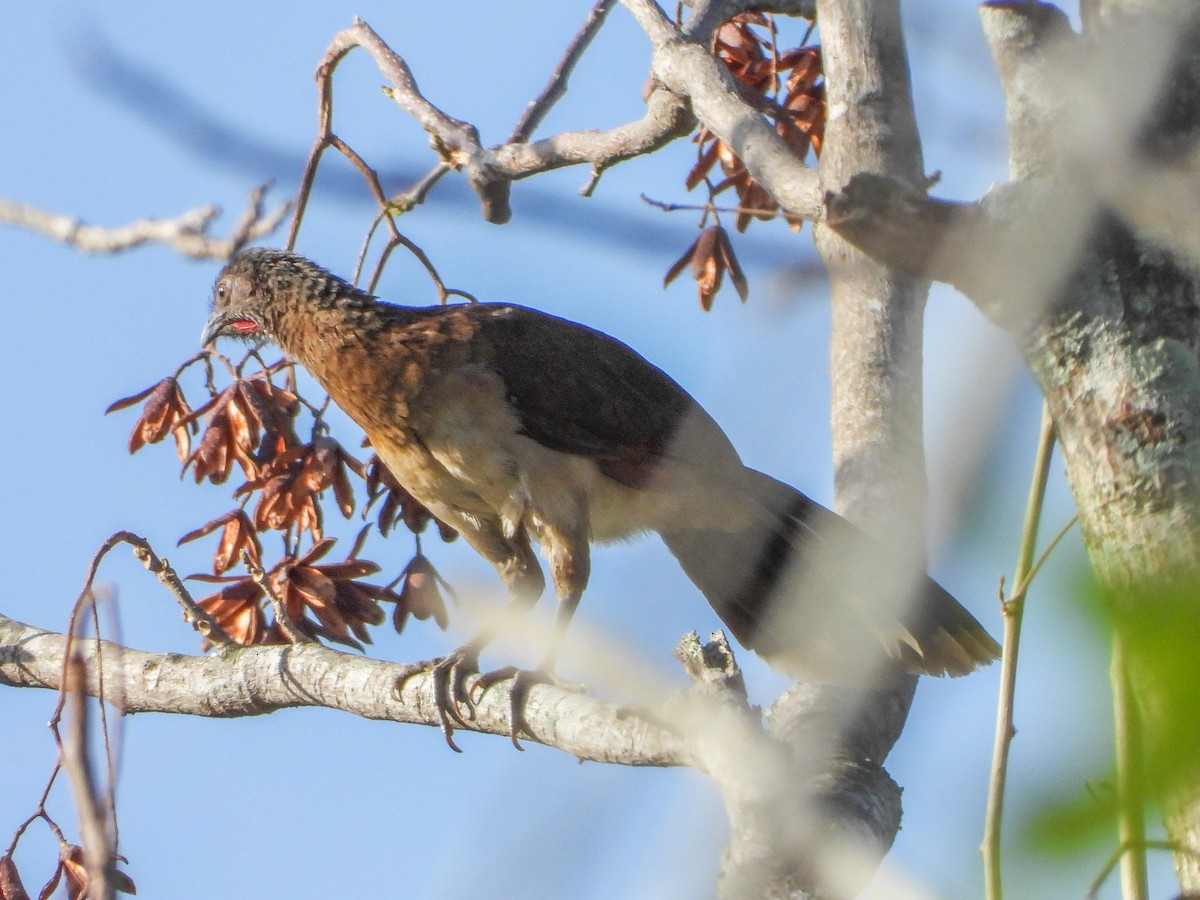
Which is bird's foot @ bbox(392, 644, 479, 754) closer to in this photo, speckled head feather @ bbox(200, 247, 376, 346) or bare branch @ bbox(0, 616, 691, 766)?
bare branch @ bbox(0, 616, 691, 766)

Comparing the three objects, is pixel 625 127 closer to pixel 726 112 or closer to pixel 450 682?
pixel 726 112

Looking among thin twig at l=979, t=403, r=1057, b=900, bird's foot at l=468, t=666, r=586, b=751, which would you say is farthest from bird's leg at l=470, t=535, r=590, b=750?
thin twig at l=979, t=403, r=1057, b=900

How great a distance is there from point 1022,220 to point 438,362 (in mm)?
2912

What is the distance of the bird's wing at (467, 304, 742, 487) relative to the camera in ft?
13.7

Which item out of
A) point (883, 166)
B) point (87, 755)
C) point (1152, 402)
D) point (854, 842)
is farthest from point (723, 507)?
point (87, 755)

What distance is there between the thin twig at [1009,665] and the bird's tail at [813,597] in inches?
9.4

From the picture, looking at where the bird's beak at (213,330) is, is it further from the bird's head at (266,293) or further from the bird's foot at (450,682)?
the bird's foot at (450,682)

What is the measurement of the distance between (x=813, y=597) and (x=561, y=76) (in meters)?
2.09

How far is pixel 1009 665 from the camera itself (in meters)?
1.64

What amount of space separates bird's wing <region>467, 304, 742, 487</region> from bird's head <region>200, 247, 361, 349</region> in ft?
1.81

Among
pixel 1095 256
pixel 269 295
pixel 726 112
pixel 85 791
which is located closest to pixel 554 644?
pixel 85 791

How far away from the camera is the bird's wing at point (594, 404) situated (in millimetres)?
4164

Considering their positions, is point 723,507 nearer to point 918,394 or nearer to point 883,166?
point 918,394

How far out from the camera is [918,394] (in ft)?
12.1
